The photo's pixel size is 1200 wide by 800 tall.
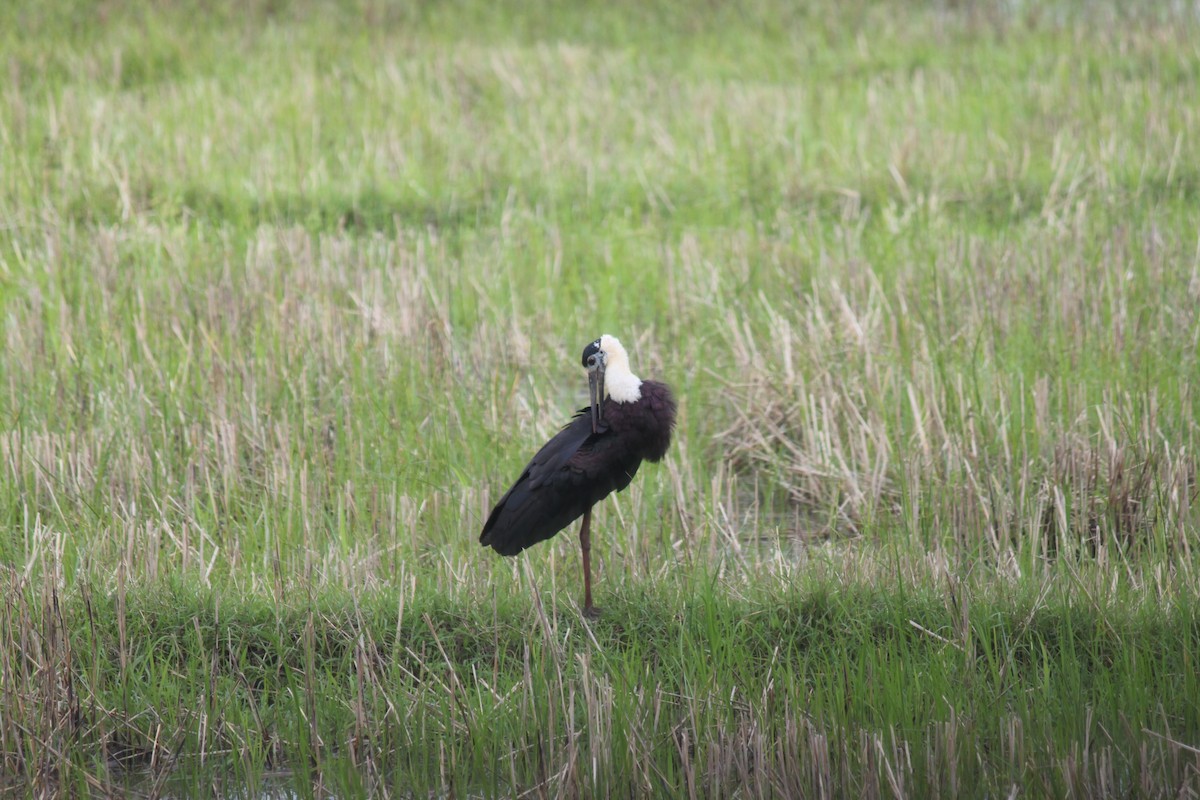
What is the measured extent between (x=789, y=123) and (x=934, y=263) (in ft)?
11.4

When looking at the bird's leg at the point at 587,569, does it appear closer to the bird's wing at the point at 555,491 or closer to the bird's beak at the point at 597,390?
the bird's wing at the point at 555,491

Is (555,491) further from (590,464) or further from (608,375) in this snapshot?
(608,375)

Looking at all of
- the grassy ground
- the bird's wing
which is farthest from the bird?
the grassy ground

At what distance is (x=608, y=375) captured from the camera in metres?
4.02

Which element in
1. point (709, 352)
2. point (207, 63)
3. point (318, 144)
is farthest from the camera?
point (207, 63)

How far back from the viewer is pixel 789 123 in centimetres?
980

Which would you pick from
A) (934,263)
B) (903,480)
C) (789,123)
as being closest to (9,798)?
(903,480)

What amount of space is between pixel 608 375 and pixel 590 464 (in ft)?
0.96

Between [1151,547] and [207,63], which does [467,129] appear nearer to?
[207,63]

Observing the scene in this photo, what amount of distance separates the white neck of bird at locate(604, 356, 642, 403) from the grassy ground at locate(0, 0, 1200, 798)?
2.11ft

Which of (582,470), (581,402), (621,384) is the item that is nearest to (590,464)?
(582,470)

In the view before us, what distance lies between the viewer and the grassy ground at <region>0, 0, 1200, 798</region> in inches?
139

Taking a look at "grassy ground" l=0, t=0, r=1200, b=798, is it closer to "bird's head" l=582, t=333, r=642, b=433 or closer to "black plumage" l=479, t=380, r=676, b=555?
"black plumage" l=479, t=380, r=676, b=555

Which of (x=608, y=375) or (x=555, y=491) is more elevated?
(x=608, y=375)
